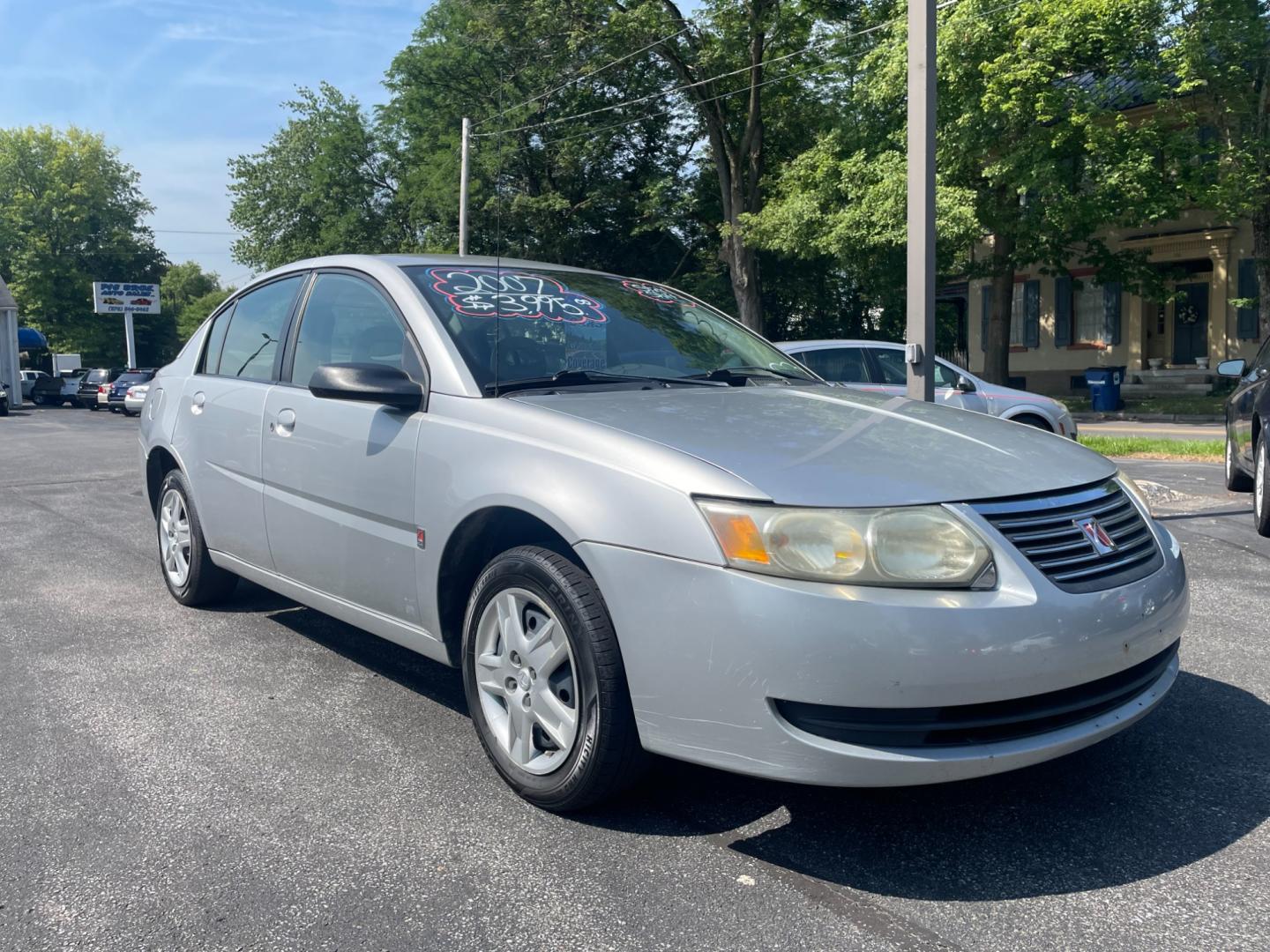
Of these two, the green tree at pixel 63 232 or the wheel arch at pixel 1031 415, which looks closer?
the wheel arch at pixel 1031 415

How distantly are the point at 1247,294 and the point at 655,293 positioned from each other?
26653mm

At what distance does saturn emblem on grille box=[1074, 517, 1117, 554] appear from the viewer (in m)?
2.84

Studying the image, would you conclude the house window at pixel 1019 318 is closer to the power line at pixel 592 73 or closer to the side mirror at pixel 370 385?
the power line at pixel 592 73

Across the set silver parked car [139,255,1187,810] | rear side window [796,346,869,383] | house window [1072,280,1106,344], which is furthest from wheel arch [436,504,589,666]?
house window [1072,280,1106,344]

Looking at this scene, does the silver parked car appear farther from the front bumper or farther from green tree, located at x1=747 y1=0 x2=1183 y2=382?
green tree, located at x1=747 y1=0 x2=1183 y2=382

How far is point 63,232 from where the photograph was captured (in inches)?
2352

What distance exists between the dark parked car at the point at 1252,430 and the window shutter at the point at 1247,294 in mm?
19705

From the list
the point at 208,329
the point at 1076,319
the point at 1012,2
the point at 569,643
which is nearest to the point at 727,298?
the point at 1076,319

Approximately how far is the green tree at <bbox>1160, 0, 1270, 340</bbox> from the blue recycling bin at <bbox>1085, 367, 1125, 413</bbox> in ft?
14.1

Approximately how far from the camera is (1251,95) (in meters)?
21.4

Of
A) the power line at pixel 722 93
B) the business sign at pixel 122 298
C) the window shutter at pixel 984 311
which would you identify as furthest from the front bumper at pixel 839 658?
the business sign at pixel 122 298

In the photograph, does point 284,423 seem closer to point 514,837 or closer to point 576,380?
point 576,380

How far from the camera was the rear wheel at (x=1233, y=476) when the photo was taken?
8.86 metres

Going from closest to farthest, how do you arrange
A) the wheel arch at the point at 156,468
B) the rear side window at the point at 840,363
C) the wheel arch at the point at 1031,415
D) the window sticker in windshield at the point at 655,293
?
1. the window sticker in windshield at the point at 655,293
2. the wheel arch at the point at 156,468
3. the rear side window at the point at 840,363
4. the wheel arch at the point at 1031,415
